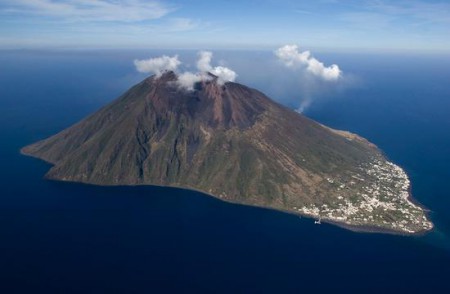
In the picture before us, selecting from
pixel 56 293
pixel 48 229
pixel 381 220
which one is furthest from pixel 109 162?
pixel 381 220

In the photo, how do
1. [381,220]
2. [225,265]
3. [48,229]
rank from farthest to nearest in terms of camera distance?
[381,220], [48,229], [225,265]

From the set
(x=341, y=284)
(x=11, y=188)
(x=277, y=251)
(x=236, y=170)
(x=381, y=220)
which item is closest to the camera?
(x=341, y=284)

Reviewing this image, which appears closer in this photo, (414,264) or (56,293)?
(56,293)

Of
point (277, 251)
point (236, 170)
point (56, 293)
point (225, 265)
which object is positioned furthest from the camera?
point (236, 170)

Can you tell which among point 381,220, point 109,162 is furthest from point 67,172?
point 381,220

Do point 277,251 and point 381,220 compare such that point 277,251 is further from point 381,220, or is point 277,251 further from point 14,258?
point 14,258

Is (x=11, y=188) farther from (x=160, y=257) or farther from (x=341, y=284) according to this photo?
(x=341, y=284)

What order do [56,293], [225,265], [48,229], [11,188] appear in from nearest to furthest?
[56,293] < [225,265] < [48,229] < [11,188]

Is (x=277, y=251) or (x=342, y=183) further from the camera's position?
(x=342, y=183)
